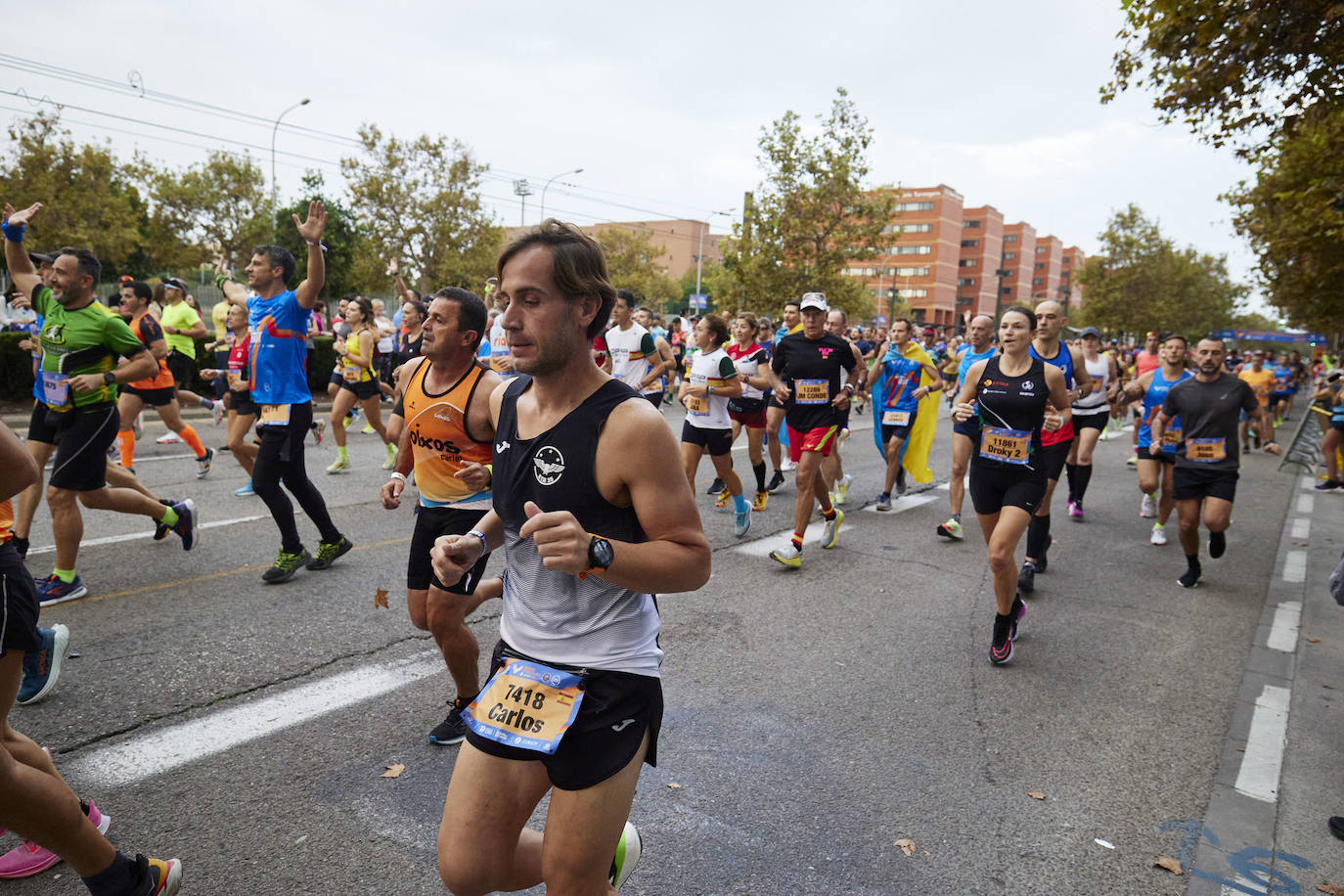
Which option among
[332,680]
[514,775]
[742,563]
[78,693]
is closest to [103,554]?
[78,693]

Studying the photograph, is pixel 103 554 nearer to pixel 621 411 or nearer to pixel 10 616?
pixel 10 616

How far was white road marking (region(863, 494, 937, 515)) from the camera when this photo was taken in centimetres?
938

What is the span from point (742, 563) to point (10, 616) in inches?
204

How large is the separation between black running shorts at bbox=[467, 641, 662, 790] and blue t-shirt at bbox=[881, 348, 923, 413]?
25.6 ft

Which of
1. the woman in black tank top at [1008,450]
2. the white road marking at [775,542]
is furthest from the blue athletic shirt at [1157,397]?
the woman in black tank top at [1008,450]

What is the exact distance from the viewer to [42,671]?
378 cm

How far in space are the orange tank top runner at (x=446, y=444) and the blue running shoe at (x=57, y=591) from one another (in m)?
3.07

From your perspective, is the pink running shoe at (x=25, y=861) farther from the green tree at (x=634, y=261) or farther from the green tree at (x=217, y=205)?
the green tree at (x=634, y=261)

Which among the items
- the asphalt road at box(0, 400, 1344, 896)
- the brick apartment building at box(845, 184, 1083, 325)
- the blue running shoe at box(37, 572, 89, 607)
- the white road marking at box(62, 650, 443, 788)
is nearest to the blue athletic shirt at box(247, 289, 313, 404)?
the asphalt road at box(0, 400, 1344, 896)

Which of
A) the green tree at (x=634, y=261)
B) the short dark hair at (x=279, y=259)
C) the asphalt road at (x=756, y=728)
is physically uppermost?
the green tree at (x=634, y=261)

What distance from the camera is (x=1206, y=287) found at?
69.6 m

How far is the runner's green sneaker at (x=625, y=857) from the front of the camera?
7.61 ft

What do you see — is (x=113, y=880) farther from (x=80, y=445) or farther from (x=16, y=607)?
(x=80, y=445)

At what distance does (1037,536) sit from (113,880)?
6.38 metres
